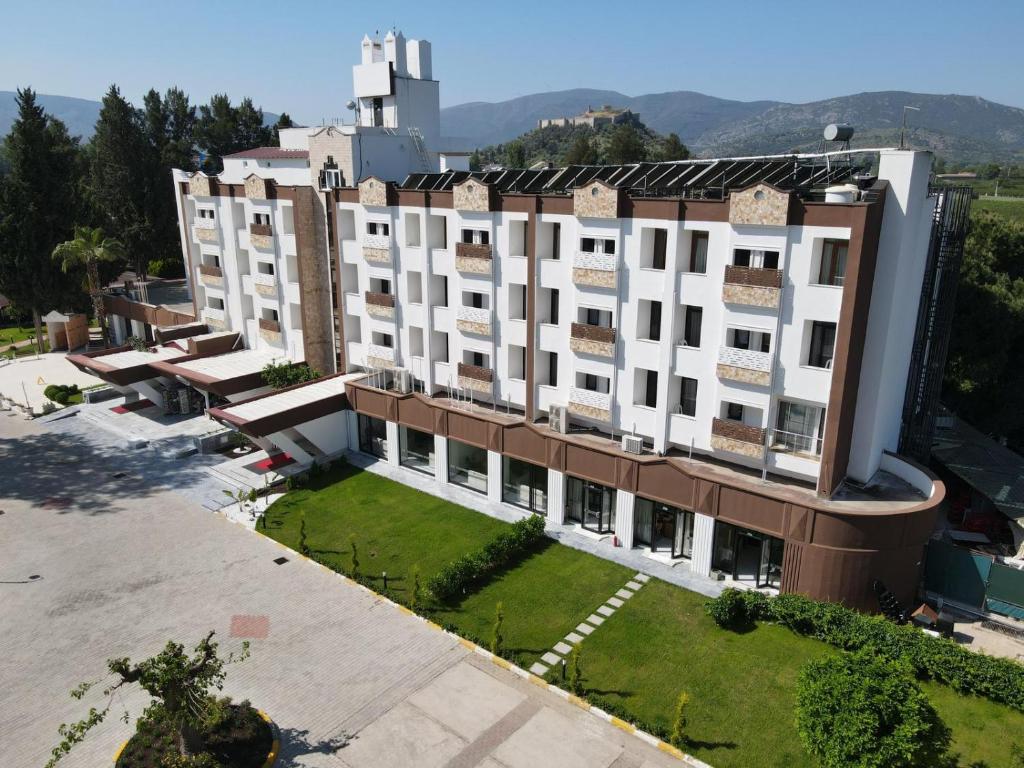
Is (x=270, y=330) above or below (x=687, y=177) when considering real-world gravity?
below

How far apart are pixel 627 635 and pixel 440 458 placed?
16020 mm

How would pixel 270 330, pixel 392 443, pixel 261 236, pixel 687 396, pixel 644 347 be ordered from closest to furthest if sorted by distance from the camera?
pixel 644 347 < pixel 687 396 < pixel 392 443 < pixel 261 236 < pixel 270 330

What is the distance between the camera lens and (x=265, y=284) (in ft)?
159

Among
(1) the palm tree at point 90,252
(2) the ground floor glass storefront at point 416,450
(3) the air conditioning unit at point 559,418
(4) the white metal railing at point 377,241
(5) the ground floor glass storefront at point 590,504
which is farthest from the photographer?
(1) the palm tree at point 90,252

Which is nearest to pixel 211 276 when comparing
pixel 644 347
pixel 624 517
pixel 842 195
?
pixel 644 347

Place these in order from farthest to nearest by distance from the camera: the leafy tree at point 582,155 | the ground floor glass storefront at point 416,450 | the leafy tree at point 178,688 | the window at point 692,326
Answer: the leafy tree at point 582,155 < the ground floor glass storefront at point 416,450 < the window at point 692,326 < the leafy tree at point 178,688

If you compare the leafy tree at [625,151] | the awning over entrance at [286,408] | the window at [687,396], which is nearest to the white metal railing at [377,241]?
the awning over entrance at [286,408]

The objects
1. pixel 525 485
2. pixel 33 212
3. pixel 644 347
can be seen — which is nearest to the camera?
pixel 644 347

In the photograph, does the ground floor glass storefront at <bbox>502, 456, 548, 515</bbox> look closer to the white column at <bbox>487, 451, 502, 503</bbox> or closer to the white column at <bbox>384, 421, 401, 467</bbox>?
the white column at <bbox>487, 451, 502, 503</bbox>

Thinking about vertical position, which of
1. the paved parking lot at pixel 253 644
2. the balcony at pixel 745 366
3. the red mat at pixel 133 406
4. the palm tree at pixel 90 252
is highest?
the palm tree at pixel 90 252

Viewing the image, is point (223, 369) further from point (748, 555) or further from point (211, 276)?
point (748, 555)

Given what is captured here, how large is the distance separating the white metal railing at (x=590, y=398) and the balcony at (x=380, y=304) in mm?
13031

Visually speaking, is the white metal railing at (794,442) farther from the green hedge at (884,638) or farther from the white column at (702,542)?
the green hedge at (884,638)

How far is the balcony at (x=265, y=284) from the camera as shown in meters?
47.8
